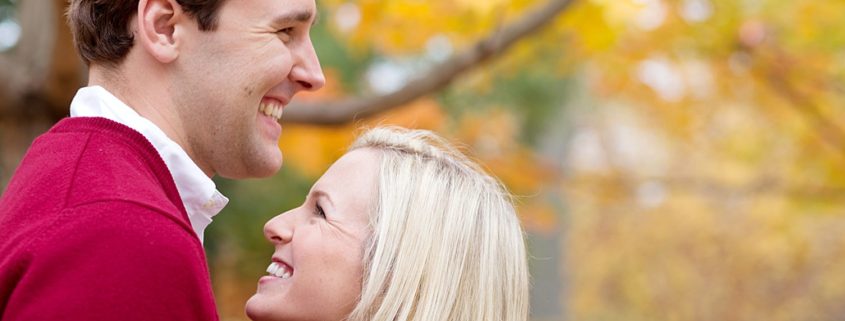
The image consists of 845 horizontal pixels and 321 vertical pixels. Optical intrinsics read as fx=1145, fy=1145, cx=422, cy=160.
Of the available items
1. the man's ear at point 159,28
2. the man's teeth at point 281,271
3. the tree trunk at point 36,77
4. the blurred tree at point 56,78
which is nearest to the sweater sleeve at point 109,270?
the man's ear at point 159,28

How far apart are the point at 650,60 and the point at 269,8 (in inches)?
300

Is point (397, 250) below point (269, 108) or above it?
below

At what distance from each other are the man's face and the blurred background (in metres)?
0.62

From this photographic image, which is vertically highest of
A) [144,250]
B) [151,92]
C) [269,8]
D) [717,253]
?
[269,8]

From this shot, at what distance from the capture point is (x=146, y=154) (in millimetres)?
1995

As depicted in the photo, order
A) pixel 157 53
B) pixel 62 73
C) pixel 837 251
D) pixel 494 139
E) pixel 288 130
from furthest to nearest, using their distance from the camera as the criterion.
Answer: pixel 837 251 → pixel 494 139 → pixel 288 130 → pixel 62 73 → pixel 157 53

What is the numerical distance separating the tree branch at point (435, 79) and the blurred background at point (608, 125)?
0.04 ft

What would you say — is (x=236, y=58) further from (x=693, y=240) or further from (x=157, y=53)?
(x=693, y=240)

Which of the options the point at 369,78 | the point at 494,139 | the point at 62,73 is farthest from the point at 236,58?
the point at 369,78

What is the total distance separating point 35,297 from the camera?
5.56 ft

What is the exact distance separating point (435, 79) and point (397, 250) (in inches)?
148

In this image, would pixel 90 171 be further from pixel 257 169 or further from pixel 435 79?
pixel 435 79

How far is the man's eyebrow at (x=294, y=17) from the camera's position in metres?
2.30

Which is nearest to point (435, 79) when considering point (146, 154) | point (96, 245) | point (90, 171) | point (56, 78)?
point (56, 78)
